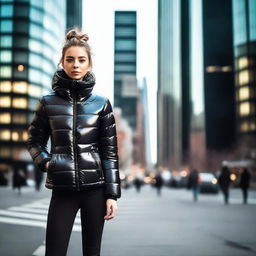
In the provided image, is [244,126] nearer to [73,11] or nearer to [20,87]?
[73,11]

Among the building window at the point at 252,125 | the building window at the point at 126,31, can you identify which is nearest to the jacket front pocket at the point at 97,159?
the building window at the point at 252,125

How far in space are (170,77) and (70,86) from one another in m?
158

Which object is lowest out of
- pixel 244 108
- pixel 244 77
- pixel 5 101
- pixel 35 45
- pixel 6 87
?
pixel 244 108

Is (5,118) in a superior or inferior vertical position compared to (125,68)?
inferior

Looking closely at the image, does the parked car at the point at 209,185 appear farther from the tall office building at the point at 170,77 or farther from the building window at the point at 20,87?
the tall office building at the point at 170,77

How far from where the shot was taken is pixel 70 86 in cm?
283

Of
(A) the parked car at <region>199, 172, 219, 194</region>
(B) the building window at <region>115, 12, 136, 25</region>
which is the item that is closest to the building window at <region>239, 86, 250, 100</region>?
(A) the parked car at <region>199, 172, 219, 194</region>

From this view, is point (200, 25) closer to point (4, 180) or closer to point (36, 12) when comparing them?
point (36, 12)

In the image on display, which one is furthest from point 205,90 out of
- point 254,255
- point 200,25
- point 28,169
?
point 254,255

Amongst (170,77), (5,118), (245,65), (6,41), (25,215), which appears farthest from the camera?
(170,77)

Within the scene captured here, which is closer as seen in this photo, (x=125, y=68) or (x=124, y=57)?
(x=124, y=57)

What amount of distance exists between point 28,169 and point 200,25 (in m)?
55.3

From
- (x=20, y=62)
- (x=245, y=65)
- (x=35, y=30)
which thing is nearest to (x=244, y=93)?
(x=245, y=65)

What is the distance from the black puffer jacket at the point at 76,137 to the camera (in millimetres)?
2732
